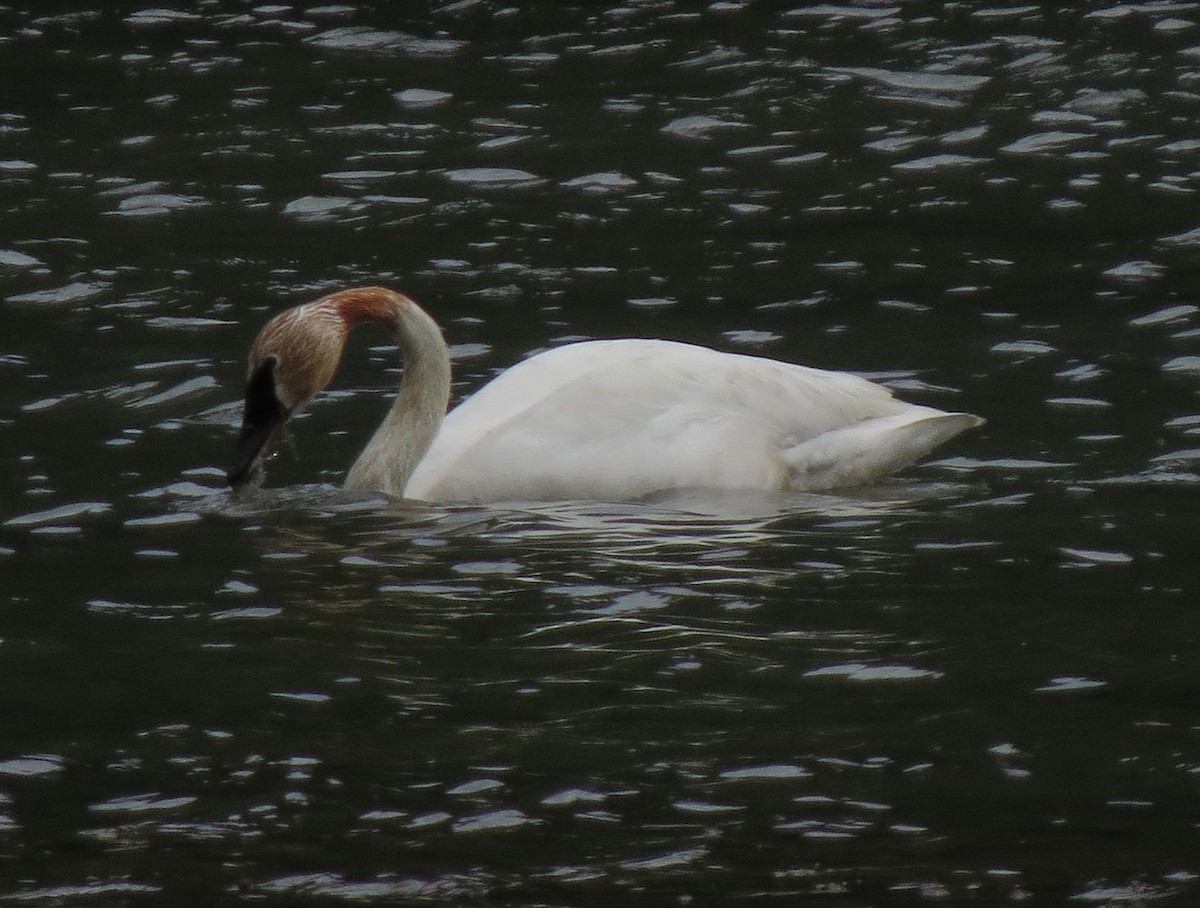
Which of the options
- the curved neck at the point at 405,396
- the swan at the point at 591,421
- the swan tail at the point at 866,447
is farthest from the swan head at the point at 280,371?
the swan tail at the point at 866,447

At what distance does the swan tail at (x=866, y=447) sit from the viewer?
970 centimetres

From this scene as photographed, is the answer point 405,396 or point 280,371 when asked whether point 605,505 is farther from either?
point 280,371

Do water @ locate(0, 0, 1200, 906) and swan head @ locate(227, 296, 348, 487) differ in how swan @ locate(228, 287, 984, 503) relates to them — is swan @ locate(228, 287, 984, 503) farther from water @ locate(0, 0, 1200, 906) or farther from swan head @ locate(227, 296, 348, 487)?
water @ locate(0, 0, 1200, 906)

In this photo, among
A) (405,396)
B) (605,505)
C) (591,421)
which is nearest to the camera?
(605,505)

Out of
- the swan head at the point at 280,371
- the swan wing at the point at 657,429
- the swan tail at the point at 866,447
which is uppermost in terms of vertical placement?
the swan head at the point at 280,371

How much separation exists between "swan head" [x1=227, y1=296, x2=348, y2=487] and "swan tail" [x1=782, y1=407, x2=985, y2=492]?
6.41 ft

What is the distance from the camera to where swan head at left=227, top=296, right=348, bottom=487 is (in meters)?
9.58

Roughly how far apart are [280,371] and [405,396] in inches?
22.9

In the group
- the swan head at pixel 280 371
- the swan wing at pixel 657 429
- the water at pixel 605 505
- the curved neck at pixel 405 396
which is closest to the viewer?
the water at pixel 605 505

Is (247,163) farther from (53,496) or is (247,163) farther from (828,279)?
(53,496)

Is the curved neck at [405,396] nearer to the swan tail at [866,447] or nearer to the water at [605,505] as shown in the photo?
the water at [605,505]

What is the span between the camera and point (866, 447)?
9.71 metres

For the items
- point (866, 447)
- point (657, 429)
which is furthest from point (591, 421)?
point (866, 447)

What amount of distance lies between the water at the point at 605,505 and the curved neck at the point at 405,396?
0.30 metres
